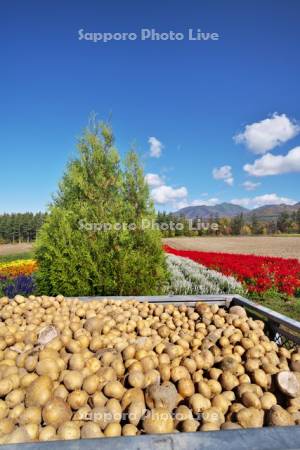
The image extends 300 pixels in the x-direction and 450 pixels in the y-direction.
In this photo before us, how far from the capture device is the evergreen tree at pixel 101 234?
5.24 meters

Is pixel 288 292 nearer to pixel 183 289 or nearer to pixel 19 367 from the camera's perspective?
pixel 183 289

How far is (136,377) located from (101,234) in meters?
3.51

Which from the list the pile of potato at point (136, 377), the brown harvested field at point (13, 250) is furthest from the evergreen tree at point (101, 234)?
the brown harvested field at point (13, 250)

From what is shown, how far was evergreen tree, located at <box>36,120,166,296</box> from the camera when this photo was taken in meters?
5.24

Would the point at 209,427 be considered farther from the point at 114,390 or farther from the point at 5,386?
the point at 5,386

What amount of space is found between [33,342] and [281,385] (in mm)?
2070

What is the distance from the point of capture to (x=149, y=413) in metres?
1.75

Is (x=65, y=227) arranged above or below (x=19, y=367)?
above

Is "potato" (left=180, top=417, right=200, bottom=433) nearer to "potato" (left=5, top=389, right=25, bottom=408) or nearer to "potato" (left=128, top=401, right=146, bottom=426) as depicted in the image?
"potato" (left=128, top=401, right=146, bottom=426)

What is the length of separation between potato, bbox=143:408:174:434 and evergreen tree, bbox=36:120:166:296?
3.61 meters

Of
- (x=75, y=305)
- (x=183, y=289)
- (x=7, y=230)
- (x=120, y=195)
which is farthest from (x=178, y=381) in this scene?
(x=7, y=230)

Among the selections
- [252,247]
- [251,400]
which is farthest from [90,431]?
[252,247]

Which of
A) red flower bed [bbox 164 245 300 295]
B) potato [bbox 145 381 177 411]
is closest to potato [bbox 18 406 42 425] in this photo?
potato [bbox 145 381 177 411]

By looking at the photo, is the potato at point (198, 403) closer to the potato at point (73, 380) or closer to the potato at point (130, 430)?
the potato at point (130, 430)
